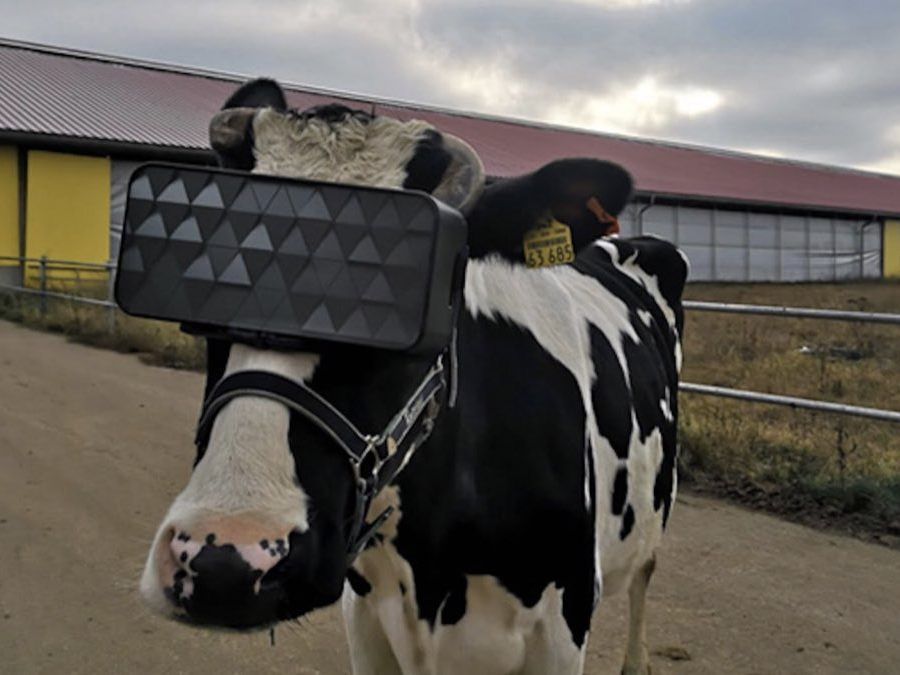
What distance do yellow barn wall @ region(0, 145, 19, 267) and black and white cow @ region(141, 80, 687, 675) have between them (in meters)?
20.3

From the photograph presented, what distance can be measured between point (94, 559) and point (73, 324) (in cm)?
963

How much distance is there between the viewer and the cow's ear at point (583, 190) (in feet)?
6.67

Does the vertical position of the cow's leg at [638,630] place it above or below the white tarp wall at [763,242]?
below

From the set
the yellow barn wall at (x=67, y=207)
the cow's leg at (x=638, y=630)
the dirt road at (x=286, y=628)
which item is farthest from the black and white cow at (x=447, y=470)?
the yellow barn wall at (x=67, y=207)

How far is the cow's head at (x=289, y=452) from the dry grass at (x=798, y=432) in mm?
4256

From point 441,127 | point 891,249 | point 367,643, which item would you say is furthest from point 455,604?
point 891,249

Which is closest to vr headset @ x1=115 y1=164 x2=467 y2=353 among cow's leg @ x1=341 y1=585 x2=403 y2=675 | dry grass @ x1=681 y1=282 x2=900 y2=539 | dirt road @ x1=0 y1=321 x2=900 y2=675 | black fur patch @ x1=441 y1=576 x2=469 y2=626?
black fur patch @ x1=441 y1=576 x2=469 y2=626

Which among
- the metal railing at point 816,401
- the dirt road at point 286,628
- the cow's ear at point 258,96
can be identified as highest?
the cow's ear at point 258,96

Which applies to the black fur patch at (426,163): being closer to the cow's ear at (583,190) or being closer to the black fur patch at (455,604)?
the cow's ear at (583,190)

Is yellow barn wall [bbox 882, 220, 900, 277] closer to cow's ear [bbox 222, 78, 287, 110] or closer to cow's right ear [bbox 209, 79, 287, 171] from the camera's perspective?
cow's ear [bbox 222, 78, 287, 110]

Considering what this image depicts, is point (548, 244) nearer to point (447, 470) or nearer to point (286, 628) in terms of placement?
point (447, 470)

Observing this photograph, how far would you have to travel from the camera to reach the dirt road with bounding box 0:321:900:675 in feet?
11.2

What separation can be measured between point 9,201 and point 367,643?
20.7 metres

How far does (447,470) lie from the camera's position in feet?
6.39
